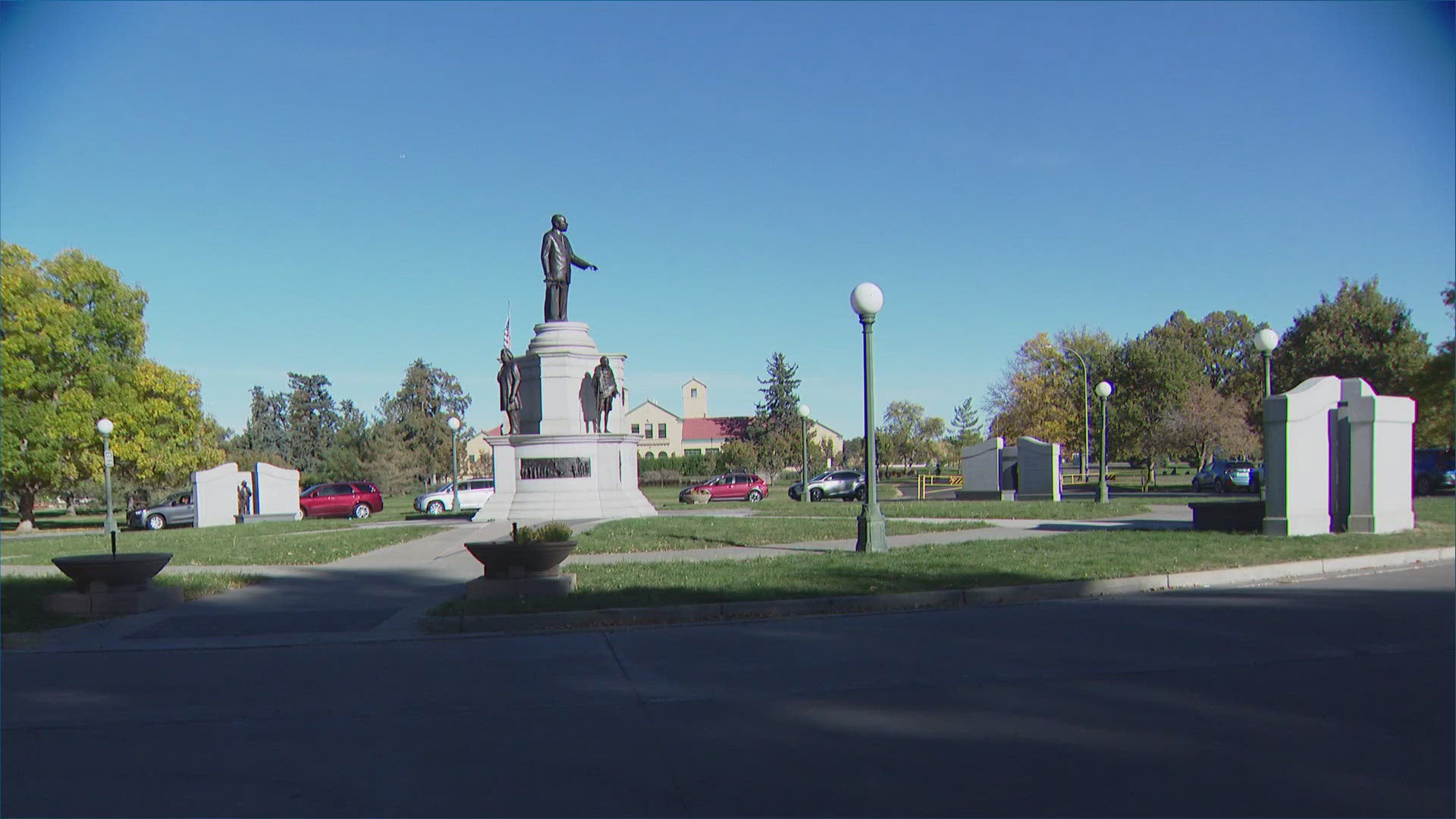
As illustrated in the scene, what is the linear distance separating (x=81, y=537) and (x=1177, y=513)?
89.5 feet

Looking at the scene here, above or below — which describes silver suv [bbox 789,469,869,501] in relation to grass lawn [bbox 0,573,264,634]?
below

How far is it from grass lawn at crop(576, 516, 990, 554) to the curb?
17.3 ft

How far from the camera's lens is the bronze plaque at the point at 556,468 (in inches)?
1026

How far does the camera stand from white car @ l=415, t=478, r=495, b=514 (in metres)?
39.5

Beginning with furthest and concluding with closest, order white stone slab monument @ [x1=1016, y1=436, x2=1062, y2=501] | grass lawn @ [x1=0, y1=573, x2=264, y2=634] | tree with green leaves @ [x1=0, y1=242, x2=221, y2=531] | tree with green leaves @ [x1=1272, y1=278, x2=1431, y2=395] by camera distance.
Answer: tree with green leaves @ [x1=1272, y1=278, x2=1431, y2=395] < white stone slab monument @ [x1=1016, y1=436, x2=1062, y2=501] < tree with green leaves @ [x1=0, y1=242, x2=221, y2=531] < grass lawn @ [x1=0, y1=573, x2=264, y2=634]

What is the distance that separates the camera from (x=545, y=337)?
27.3m

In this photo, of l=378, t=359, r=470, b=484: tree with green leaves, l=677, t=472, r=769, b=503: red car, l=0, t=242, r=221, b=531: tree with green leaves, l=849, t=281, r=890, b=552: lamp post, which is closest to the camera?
l=849, t=281, r=890, b=552: lamp post

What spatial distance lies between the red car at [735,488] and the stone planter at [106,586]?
3507 cm

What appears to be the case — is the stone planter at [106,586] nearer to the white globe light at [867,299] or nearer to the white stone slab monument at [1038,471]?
the white globe light at [867,299]

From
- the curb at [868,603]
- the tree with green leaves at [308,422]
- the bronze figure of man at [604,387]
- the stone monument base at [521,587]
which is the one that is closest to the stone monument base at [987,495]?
the bronze figure of man at [604,387]

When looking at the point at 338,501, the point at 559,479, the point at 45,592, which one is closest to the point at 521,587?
the point at 45,592

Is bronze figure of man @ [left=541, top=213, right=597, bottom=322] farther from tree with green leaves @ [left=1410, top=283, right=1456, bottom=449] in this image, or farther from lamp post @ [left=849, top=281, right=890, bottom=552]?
tree with green leaves @ [left=1410, top=283, right=1456, bottom=449]

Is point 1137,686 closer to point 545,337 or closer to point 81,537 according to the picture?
point 545,337

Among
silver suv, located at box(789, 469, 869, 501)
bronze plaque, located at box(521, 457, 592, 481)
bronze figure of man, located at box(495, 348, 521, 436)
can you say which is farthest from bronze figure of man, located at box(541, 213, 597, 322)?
silver suv, located at box(789, 469, 869, 501)
